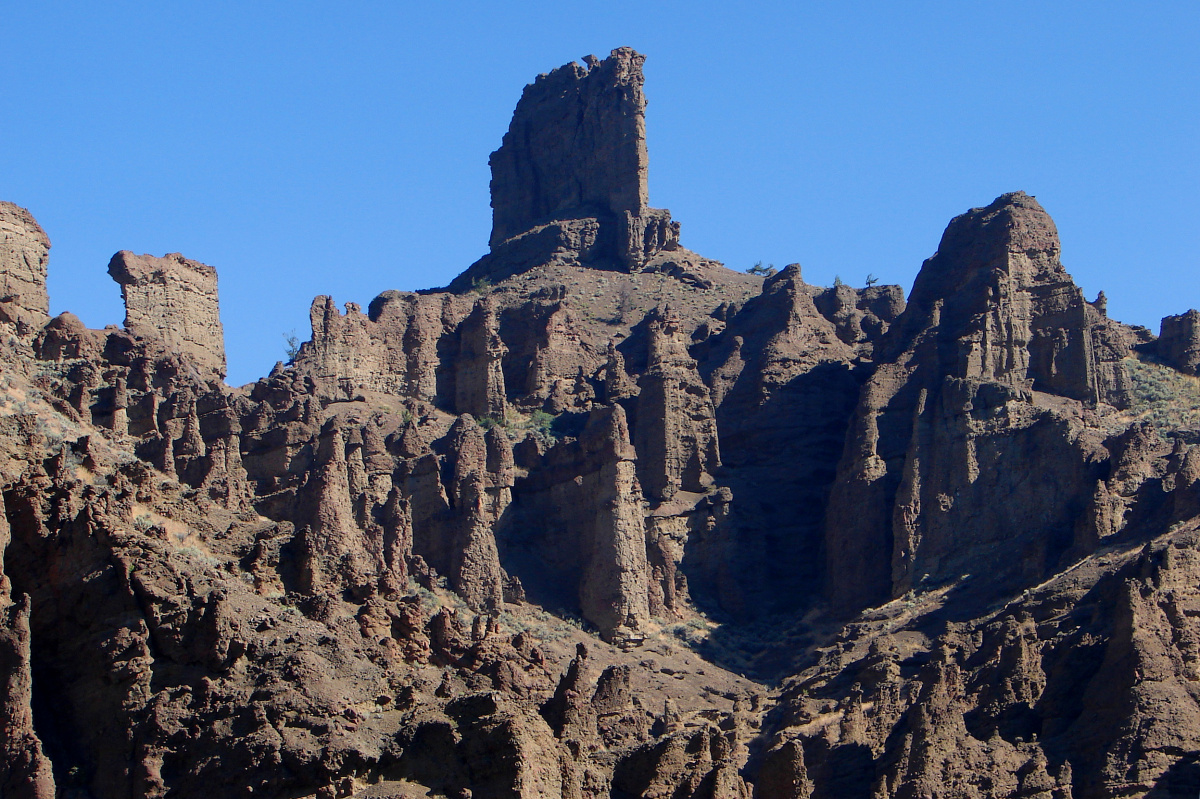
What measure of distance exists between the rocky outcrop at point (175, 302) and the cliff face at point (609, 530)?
18 cm

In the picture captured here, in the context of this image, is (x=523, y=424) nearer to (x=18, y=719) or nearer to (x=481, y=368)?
(x=481, y=368)

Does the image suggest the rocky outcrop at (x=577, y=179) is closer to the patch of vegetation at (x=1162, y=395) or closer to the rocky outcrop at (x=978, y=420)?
the rocky outcrop at (x=978, y=420)

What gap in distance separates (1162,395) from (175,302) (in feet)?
135

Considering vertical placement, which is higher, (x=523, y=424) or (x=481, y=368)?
(x=481, y=368)

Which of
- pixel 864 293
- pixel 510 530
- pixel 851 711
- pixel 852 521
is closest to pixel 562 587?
pixel 510 530

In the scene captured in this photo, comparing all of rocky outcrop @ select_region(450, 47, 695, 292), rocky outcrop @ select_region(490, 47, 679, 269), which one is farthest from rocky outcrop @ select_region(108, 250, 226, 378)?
rocky outcrop @ select_region(490, 47, 679, 269)

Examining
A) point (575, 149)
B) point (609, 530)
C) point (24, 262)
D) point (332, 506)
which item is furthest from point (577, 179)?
point (332, 506)

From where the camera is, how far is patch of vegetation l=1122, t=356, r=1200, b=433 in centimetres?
11906

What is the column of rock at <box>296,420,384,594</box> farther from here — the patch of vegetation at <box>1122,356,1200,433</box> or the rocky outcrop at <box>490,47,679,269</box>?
A: the rocky outcrop at <box>490,47,679,269</box>

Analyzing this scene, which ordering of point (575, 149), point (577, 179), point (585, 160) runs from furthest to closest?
point (575, 149) < point (577, 179) < point (585, 160)

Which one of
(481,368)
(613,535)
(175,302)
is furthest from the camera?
(481,368)

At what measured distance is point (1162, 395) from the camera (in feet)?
399

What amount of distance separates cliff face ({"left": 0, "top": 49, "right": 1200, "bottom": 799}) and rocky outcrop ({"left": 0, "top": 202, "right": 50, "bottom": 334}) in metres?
0.13

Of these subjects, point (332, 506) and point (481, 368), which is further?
point (481, 368)
